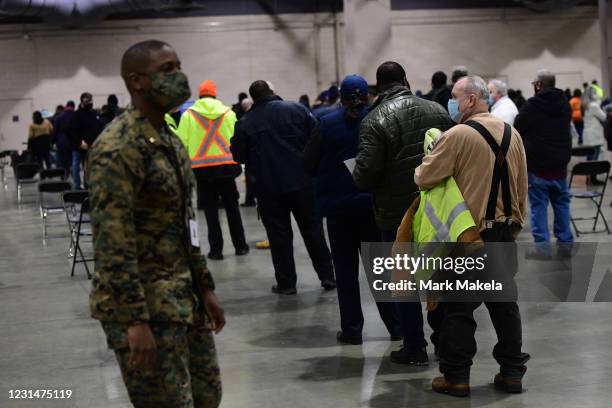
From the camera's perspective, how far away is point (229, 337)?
6371 mm

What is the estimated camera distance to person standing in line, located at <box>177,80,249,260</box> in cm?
933

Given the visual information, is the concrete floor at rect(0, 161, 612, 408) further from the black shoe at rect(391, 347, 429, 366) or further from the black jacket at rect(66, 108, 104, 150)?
the black jacket at rect(66, 108, 104, 150)

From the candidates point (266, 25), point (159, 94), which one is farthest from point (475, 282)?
point (266, 25)

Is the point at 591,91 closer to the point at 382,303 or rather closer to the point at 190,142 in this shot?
the point at 190,142

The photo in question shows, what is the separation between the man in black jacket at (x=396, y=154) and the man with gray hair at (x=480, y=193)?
41 cm

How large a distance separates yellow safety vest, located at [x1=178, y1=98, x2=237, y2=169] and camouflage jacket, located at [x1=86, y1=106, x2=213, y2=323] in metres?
6.23

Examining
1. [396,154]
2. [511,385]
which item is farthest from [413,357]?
[396,154]

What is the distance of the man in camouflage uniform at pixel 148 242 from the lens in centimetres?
284

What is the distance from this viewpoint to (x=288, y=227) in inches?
300

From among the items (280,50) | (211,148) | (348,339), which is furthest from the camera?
(280,50)

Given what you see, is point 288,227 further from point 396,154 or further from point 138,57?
point 138,57

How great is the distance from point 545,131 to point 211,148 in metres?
3.05

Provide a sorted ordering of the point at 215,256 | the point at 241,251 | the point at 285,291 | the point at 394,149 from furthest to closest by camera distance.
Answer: the point at 241,251, the point at 215,256, the point at 285,291, the point at 394,149

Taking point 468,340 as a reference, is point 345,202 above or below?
above
